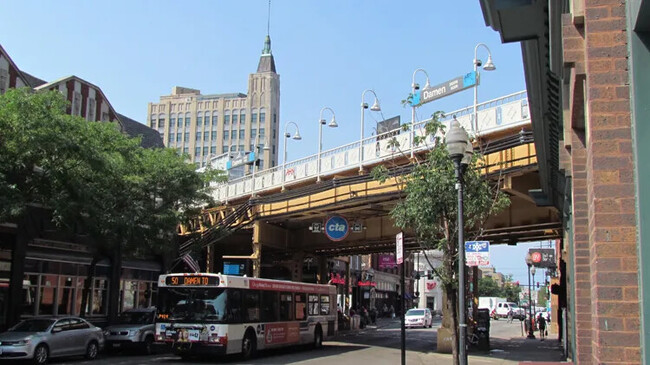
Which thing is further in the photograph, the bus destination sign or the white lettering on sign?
the white lettering on sign

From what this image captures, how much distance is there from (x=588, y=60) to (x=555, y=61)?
3570 mm

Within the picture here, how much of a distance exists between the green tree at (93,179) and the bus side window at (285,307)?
19.6 ft

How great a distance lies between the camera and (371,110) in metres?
38.3

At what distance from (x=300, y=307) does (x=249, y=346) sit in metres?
4.83

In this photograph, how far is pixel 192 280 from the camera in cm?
2195

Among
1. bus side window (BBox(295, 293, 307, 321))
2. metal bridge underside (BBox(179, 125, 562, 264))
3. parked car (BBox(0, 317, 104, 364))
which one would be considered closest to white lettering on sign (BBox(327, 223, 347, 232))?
metal bridge underside (BBox(179, 125, 562, 264))

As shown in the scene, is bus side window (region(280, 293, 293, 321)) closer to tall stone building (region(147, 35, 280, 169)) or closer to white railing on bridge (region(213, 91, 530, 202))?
white railing on bridge (region(213, 91, 530, 202))

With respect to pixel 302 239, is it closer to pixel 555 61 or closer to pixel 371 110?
pixel 371 110

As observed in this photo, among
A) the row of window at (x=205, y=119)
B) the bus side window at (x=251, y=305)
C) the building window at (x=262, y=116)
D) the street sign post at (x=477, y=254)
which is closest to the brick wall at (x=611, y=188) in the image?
the street sign post at (x=477, y=254)

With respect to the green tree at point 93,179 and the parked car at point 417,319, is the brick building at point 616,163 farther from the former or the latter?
the parked car at point 417,319

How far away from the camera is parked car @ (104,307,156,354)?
23.5 meters

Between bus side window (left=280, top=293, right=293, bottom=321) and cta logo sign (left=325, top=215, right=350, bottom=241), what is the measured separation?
5.19 metres

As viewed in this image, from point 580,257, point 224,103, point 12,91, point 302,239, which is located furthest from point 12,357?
point 224,103

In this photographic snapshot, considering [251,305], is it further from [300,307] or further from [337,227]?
[337,227]
